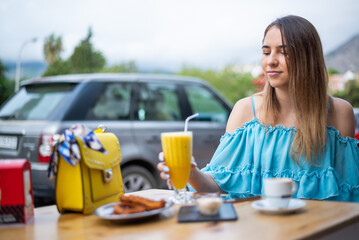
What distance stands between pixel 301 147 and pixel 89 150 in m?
1.07

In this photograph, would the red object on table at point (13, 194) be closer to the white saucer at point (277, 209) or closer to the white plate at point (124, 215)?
the white plate at point (124, 215)

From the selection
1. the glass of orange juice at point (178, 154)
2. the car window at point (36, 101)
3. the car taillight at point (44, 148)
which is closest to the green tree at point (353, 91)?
the car window at point (36, 101)

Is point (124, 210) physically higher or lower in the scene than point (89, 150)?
lower

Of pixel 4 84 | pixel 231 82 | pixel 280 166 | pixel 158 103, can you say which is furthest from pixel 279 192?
pixel 4 84

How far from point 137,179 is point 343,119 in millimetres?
3376

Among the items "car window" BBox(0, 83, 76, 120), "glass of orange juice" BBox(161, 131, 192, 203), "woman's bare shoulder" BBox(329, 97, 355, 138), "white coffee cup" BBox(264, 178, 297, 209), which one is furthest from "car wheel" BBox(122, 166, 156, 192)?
"white coffee cup" BBox(264, 178, 297, 209)

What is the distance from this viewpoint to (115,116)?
5.46 metres

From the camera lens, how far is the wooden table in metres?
1.36

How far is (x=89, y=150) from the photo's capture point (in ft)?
5.59

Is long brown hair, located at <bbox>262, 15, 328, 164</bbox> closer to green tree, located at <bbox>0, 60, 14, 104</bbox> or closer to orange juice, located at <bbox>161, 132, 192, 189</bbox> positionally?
orange juice, located at <bbox>161, 132, 192, 189</bbox>

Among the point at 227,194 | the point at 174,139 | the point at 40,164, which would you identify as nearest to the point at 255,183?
the point at 227,194

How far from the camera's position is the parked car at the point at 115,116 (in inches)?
192

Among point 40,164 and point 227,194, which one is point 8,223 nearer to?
point 227,194

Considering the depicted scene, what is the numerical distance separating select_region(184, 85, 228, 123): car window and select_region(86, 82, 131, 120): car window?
936 millimetres
